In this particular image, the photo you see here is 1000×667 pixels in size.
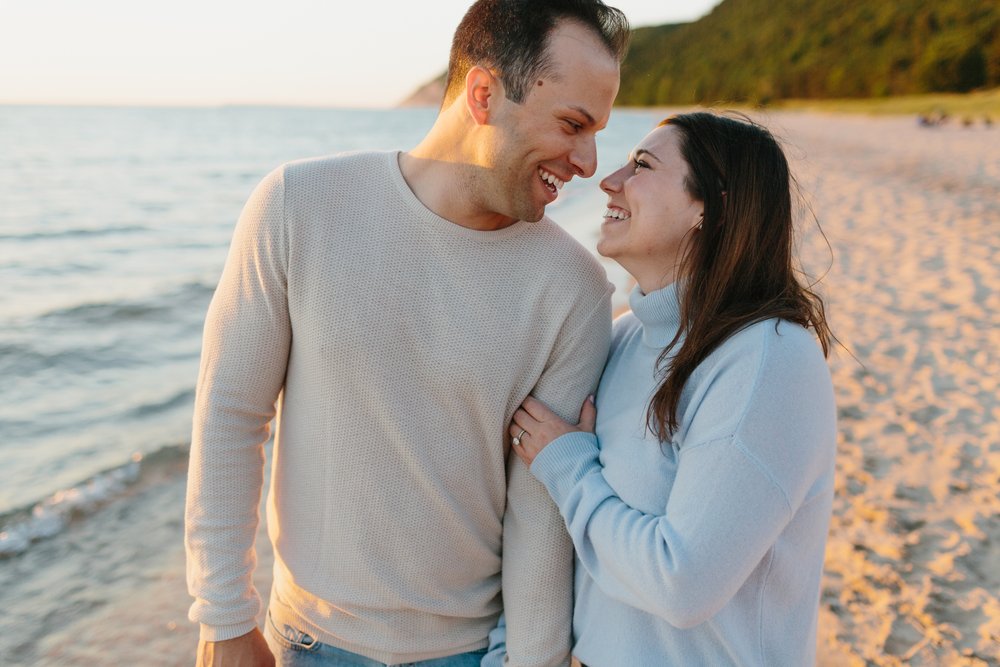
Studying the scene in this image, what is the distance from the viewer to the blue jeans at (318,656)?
2049 mm

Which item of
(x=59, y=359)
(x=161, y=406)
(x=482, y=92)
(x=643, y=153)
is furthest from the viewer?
(x=59, y=359)

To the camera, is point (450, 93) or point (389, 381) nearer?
point (389, 381)

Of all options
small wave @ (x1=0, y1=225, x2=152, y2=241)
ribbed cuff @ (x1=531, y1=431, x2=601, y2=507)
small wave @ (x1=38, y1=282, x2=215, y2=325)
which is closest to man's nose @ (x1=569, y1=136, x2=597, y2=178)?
ribbed cuff @ (x1=531, y1=431, x2=601, y2=507)

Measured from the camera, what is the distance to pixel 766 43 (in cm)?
→ 9356

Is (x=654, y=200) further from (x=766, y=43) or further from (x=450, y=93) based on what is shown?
(x=766, y=43)

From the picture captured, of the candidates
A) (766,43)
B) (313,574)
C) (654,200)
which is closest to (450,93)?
(654,200)

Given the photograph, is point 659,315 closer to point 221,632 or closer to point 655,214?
point 655,214

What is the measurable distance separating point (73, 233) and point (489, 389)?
17.5 metres

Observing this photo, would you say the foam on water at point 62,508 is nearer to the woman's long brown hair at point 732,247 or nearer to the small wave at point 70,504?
the small wave at point 70,504

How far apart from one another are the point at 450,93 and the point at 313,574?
133 centimetres

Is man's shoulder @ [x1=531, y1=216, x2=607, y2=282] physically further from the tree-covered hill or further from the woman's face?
the tree-covered hill

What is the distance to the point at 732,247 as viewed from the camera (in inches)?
81.7

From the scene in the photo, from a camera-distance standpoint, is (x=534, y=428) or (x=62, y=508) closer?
(x=534, y=428)

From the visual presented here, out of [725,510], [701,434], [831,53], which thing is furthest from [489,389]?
[831,53]
